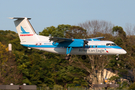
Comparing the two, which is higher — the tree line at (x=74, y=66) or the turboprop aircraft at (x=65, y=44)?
the turboprop aircraft at (x=65, y=44)

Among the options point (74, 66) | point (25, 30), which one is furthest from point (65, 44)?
point (74, 66)

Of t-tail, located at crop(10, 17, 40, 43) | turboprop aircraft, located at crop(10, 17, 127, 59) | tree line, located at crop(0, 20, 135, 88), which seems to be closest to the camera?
turboprop aircraft, located at crop(10, 17, 127, 59)

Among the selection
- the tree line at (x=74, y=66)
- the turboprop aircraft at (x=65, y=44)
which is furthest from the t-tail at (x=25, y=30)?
the tree line at (x=74, y=66)

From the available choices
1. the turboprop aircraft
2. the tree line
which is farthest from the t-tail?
the tree line

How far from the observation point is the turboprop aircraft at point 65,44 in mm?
31578

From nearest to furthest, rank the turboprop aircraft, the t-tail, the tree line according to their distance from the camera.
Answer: the turboprop aircraft, the t-tail, the tree line

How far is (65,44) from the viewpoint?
32.2m

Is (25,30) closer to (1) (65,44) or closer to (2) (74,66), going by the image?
(1) (65,44)

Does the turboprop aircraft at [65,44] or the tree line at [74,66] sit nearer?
the turboprop aircraft at [65,44]

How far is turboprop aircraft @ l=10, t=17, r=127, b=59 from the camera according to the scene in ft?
104

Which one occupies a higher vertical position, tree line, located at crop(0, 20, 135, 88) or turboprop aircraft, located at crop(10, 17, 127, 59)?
turboprop aircraft, located at crop(10, 17, 127, 59)

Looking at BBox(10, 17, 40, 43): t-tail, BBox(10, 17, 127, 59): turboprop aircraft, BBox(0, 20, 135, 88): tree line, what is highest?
BBox(10, 17, 40, 43): t-tail

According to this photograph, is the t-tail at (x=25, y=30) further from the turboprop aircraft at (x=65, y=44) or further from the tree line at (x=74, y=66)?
the tree line at (x=74, y=66)

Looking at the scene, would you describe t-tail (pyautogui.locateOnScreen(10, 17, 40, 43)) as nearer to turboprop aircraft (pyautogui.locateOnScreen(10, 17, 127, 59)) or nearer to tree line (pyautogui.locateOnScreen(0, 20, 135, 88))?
turboprop aircraft (pyautogui.locateOnScreen(10, 17, 127, 59))
